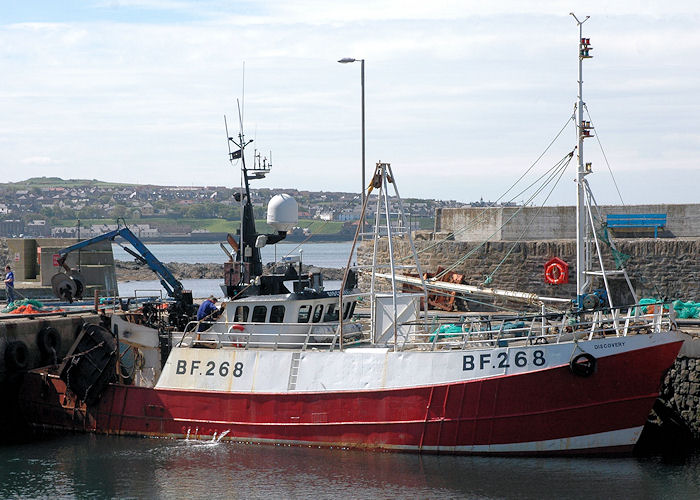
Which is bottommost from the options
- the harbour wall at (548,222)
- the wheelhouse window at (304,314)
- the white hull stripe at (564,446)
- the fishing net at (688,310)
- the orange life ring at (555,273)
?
the white hull stripe at (564,446)

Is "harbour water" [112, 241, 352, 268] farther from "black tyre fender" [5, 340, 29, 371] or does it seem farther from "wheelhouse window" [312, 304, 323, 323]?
"wheelhouse window" [312, 304, 323, 323]

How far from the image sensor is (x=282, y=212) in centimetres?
2058

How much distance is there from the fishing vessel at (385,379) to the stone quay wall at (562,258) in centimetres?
932

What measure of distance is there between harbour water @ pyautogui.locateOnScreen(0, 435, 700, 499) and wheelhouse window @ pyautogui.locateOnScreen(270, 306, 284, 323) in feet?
8.03

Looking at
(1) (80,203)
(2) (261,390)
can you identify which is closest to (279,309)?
(2) (261,390)

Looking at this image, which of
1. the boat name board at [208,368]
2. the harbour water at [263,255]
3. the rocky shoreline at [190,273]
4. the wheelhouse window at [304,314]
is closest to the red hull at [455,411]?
the boat name board at [208,368]

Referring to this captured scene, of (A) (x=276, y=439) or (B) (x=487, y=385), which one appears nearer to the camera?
(B) (x=487, y=385)

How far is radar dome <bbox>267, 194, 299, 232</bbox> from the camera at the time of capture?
20578 millimetres

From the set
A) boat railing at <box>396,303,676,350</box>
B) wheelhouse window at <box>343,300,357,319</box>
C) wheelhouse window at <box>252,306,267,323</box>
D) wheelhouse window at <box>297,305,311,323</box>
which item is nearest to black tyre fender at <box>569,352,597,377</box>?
boat railing at <box>396,303,676,350</box>

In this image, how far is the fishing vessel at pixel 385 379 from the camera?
16.5 meters

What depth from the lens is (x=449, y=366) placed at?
16797 millimetres

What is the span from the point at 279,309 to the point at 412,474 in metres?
4.41

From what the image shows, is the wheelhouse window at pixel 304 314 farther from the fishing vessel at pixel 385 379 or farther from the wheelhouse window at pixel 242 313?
the wheelhouse window at pixel 242 313

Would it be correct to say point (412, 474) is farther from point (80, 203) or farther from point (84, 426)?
point (80, 203)
